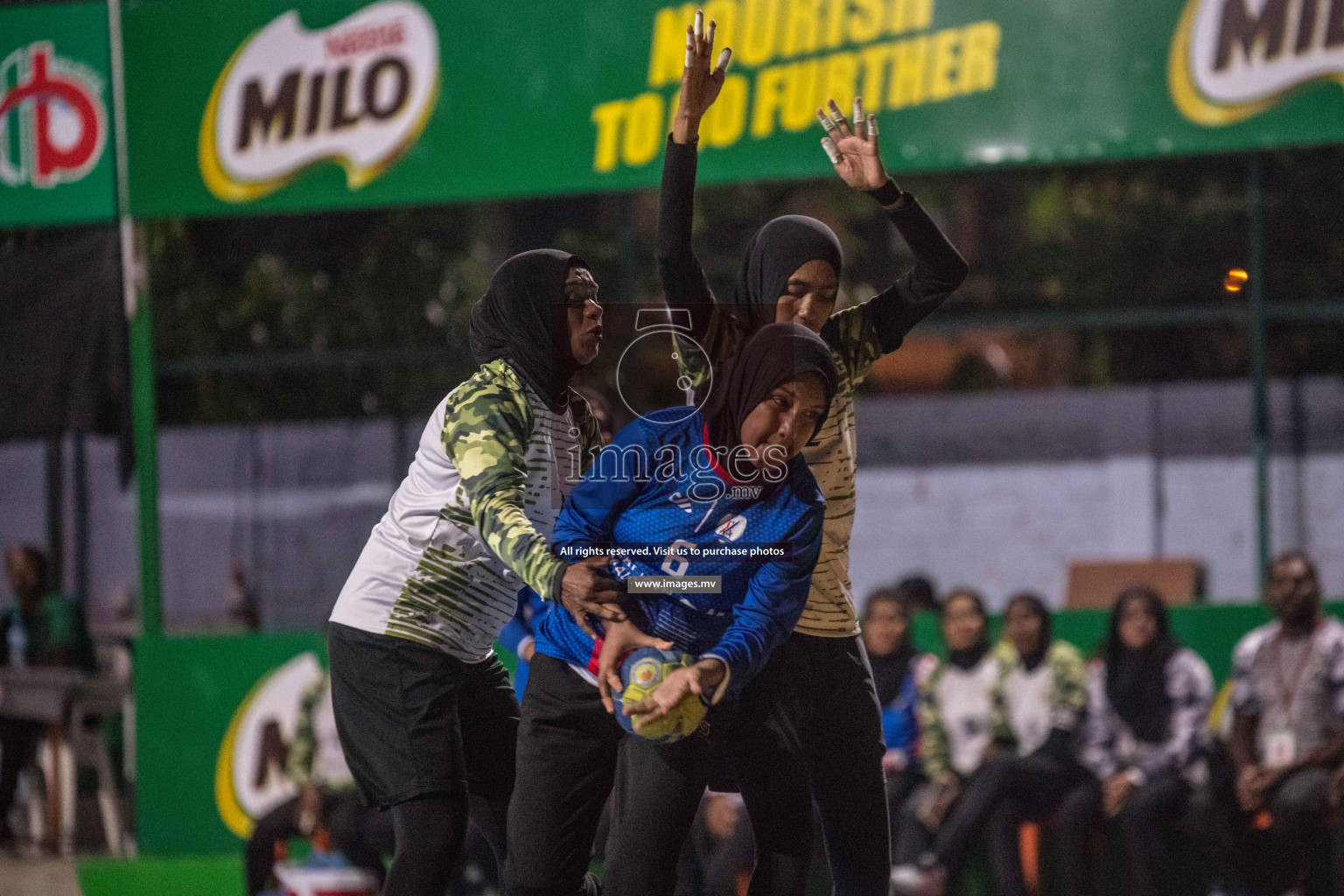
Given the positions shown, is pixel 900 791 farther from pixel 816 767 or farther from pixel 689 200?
pixel 689 200

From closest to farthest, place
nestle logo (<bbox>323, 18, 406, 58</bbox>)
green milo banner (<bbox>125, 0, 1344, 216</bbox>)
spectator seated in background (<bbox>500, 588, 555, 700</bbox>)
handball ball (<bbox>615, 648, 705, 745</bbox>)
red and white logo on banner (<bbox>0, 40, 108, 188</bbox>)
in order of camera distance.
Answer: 1. handball ball (<bbox>615, 648, 705, 745</bbox>)
2. spectator seated in background (<bbox>500, 588, 555, 700</bbox>)
3. green milo banner (<bbox>125, 0, 1344, 216</bbox>)
4. nestle logo (<bbox>323, 18, 406, 58</bbox>)
5. red and white logo on banner (<bbox>0, 40, 108, 188</bbox>)

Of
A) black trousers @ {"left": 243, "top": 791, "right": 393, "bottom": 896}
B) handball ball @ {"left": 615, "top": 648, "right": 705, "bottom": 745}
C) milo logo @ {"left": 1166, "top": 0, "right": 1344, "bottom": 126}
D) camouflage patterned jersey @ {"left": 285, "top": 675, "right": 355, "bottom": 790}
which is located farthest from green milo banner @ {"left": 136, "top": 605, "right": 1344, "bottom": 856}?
milo logo @ {"left": 1166, "top": 0, "right": 1344, "bottom": 126}

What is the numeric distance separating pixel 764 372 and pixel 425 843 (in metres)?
1.27

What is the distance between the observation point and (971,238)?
11984mm

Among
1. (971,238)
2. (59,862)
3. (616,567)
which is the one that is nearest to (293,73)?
(59,862)

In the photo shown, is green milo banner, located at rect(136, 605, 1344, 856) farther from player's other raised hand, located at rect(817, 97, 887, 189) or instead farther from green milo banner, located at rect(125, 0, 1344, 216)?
player's other raised hand, located at rect(817, 97, 887, 189)

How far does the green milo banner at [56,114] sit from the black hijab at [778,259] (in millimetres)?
4474

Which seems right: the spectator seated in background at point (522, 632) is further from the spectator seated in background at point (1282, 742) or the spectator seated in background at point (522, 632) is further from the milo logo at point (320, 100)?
the spectator seated in background at point (1282, 742)

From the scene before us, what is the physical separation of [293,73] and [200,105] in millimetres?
436

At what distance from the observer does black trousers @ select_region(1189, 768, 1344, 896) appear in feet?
19.3

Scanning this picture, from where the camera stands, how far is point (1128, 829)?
607 centimetres

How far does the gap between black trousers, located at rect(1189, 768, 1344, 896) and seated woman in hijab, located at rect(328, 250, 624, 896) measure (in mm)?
3480

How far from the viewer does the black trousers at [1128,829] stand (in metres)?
6.06

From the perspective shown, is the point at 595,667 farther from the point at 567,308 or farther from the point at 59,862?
the point at 59,862
